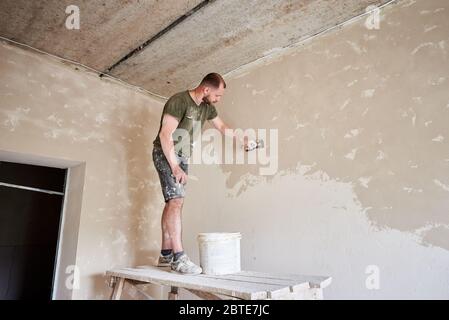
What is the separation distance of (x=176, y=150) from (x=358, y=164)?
1.12 metres

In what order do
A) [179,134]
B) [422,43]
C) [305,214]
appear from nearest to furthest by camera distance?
[422,43] < [305,214] < [179,134]

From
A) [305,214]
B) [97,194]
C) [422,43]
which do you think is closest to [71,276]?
[97,194]

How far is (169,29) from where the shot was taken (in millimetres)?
2076

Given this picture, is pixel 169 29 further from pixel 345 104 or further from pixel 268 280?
pixel 268 280

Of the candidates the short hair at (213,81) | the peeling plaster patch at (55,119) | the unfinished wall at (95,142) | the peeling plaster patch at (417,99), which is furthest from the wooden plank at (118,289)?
the peeling plaster patch at (417,99)

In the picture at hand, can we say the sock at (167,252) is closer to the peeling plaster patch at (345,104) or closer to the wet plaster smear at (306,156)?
the wet plaster smear at (306,156)

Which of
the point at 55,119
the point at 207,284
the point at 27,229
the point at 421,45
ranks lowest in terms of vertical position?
the point at 207,284

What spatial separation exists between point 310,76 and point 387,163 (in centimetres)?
79

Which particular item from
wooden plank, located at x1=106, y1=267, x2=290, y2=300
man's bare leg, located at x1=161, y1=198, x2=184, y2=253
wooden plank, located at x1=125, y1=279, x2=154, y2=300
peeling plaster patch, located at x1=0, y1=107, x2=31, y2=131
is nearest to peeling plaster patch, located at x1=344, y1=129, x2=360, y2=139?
wooden plank, located at x1=106, y1=267, x2=290, y2=300

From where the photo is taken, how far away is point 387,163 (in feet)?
5.46

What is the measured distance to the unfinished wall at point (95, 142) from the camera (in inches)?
83.5

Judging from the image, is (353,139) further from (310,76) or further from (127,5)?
(127,5)

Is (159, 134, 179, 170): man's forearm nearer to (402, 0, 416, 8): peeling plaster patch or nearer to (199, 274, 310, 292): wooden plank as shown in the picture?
(199, 274, 310, 292): wooden plank

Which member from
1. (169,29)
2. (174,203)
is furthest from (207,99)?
(174,203)
